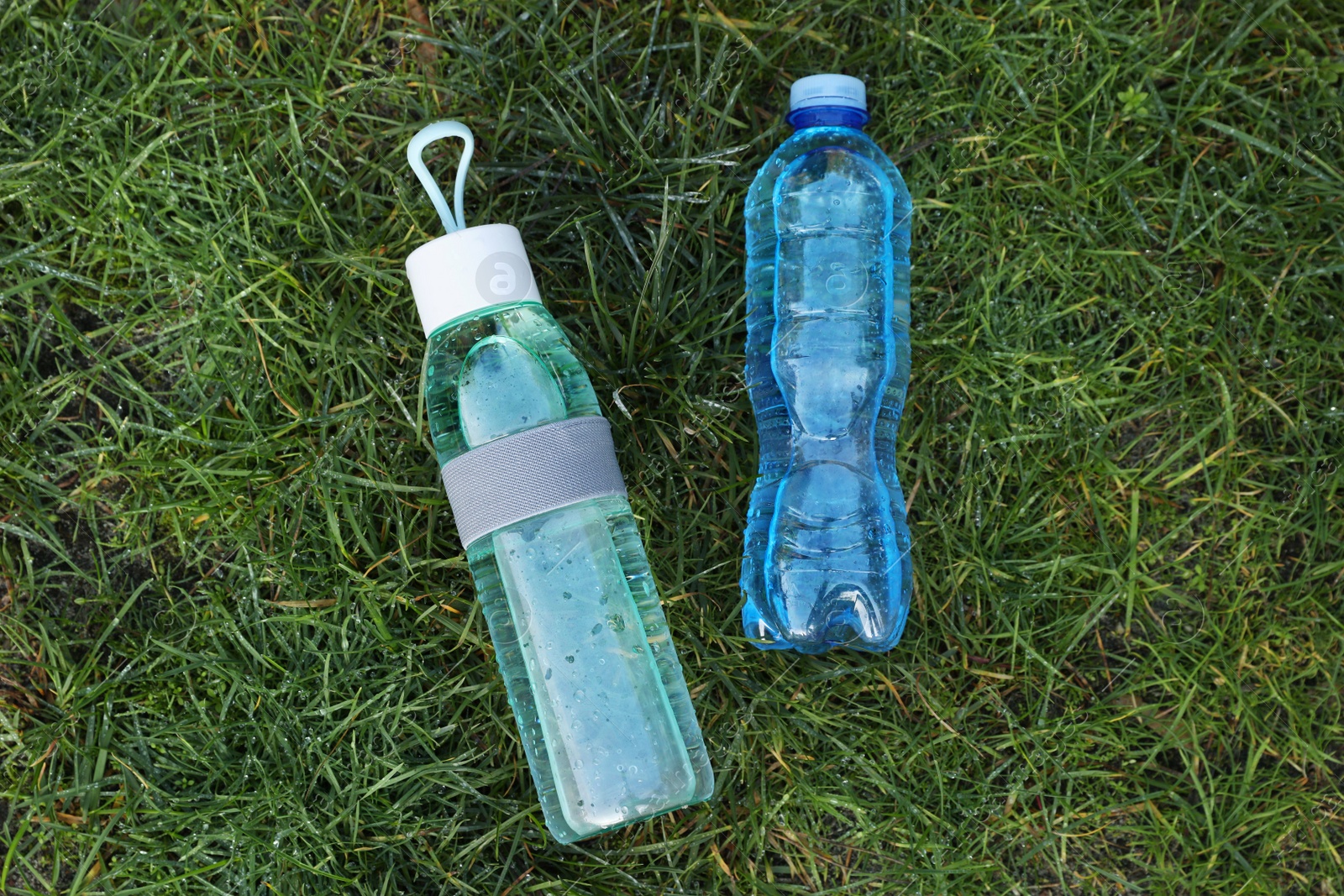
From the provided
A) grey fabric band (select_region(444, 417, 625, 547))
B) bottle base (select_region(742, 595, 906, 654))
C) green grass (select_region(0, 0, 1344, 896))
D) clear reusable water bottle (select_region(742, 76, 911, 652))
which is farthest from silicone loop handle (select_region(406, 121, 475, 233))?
bottle base (select_region(742, 595, 906, 654))

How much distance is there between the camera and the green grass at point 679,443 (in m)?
1.84

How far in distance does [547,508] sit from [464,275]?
427mm

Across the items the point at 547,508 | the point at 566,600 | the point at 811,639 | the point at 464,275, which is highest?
the point at 464,275

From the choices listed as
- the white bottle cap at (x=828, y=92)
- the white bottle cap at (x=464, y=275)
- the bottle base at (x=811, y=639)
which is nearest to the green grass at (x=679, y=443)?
the bottle base at (x=811, y=639)

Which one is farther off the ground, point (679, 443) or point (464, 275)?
point (464, 275)

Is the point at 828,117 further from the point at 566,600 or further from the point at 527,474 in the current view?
the point at 566,600

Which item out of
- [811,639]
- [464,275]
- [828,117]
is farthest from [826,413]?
[464,275]

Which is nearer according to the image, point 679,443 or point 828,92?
point 828,92

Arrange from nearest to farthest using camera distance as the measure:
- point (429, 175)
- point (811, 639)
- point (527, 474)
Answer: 1. point (527, 474)
2. point (429, 175)
3. point (811, 639)

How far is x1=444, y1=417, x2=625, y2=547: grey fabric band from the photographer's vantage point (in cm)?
156

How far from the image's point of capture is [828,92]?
1735mm

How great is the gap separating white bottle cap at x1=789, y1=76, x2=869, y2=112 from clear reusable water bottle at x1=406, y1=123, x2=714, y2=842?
62cm

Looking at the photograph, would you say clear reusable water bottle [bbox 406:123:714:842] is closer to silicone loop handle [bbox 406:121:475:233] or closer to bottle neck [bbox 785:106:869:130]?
silicone loop handle [bbox 406:121:475:233]

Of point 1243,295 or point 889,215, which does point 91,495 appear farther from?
point 1243,295
